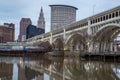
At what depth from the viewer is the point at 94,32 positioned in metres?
89.4

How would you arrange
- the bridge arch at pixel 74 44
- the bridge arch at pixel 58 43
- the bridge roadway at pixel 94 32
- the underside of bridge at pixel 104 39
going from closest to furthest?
1. the bridge roadway at pixel 94 32
2. the underside of bridge at pixel 104 39
3. the bridge arch at pixel 74 44
4. the bridge arch at pixel 58 43

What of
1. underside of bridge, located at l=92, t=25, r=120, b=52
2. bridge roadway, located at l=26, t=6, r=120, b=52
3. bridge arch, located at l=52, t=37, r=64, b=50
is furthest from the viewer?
bridge arch, located at l=52, t=37, r=64, b=50

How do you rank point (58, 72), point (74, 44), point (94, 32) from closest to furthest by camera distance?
point (58, 72), point (94, 32), point (74, 44)

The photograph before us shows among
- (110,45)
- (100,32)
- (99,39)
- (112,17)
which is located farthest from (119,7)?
(110,45)

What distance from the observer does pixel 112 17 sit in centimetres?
A: 7688

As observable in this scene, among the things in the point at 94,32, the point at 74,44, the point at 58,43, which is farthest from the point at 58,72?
the point at 58,43

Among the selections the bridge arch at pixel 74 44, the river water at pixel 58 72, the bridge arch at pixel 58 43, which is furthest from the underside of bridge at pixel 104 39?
the river water at pixel 58 72

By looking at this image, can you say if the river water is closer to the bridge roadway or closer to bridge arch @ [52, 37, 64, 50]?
the bridge roadway

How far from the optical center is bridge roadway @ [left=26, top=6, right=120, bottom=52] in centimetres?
7794

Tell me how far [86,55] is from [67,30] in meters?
44.7

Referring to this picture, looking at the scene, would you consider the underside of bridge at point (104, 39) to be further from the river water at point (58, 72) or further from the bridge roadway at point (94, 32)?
the river water at point (58, 72)

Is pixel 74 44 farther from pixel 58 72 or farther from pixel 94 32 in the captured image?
pixel 58 72

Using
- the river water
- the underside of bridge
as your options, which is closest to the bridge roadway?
the underside of bridge

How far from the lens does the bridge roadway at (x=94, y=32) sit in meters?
77.9
